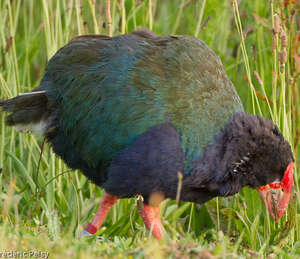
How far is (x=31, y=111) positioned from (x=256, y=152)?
1.25m

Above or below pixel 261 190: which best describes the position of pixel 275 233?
below

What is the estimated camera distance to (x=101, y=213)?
3.13 m

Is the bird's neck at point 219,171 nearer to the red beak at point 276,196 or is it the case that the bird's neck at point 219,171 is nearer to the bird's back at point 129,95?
the bird's back at point 129,95

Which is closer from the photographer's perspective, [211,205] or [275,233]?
[275,233]

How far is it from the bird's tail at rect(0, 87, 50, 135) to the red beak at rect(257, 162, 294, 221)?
1230mm

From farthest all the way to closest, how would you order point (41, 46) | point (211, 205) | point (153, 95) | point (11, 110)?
point (41, 46), point (211, 205), point (11, 110), point (153, 95)

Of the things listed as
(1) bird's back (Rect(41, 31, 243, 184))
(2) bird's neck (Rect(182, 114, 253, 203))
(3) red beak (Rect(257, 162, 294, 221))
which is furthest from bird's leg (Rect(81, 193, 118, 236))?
(3) red beak (Rect(257, 162, 294, 221))

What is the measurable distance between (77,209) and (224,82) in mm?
1041

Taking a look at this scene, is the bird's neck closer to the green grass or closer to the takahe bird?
the takahe bird

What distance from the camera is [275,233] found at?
299 cm

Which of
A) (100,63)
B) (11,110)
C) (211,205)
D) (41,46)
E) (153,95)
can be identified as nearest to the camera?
(153,95)

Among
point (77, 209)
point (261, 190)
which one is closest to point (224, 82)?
point (261, 190)

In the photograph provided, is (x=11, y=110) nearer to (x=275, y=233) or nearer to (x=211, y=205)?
(x=211, y=205)

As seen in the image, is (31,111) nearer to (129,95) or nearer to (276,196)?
(129,95)
